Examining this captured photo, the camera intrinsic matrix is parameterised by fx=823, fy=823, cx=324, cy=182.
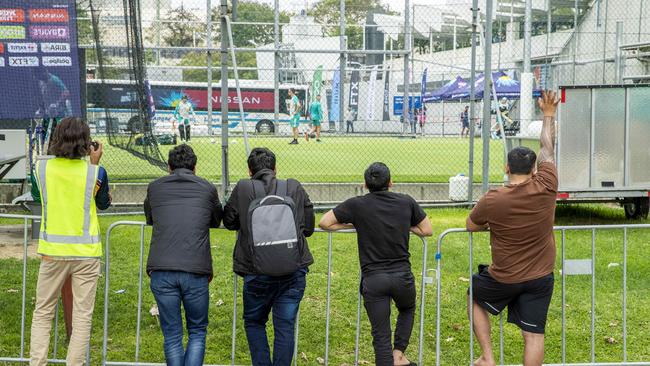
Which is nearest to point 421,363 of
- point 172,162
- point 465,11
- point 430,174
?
point 172,162

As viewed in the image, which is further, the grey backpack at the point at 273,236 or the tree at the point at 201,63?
the tree at the point at 201,63

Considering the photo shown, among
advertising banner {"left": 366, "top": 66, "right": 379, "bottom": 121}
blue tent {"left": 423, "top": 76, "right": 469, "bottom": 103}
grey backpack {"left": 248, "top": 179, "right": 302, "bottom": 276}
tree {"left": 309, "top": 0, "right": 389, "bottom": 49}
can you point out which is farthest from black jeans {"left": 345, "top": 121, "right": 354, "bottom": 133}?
grey backpack {"left": 248, "top": 179, "right": 302, "bottom": 276}

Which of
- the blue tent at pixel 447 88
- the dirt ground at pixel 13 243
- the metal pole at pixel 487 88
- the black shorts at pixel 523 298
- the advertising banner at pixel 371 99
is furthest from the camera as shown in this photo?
the blue tent at pixel 447 88

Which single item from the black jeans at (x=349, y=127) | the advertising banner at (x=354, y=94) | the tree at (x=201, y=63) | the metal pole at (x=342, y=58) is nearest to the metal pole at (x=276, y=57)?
the metal pole at (x=342, y=58)

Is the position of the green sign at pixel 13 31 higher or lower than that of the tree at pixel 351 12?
lower

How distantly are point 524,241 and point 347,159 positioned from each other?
41.6 feet

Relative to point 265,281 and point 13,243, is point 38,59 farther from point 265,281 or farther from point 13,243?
point 265,281

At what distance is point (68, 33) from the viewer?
33.2 ft

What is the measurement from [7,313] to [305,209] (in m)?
3.25

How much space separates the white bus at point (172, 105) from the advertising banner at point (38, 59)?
76cm

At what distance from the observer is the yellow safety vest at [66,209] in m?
5.50

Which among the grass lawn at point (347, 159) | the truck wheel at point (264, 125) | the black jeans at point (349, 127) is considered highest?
the black jeans at point (349, 127)

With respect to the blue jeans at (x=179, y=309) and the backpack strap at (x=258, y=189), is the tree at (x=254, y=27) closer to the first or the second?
the backpack strap at (x=258, y=189)

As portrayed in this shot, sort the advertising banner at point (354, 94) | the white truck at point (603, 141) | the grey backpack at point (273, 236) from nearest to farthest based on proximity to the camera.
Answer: the grey backpack at point (273, 236)
the white truck at point (603, 141)
the advertising banner at point (354, 94)
